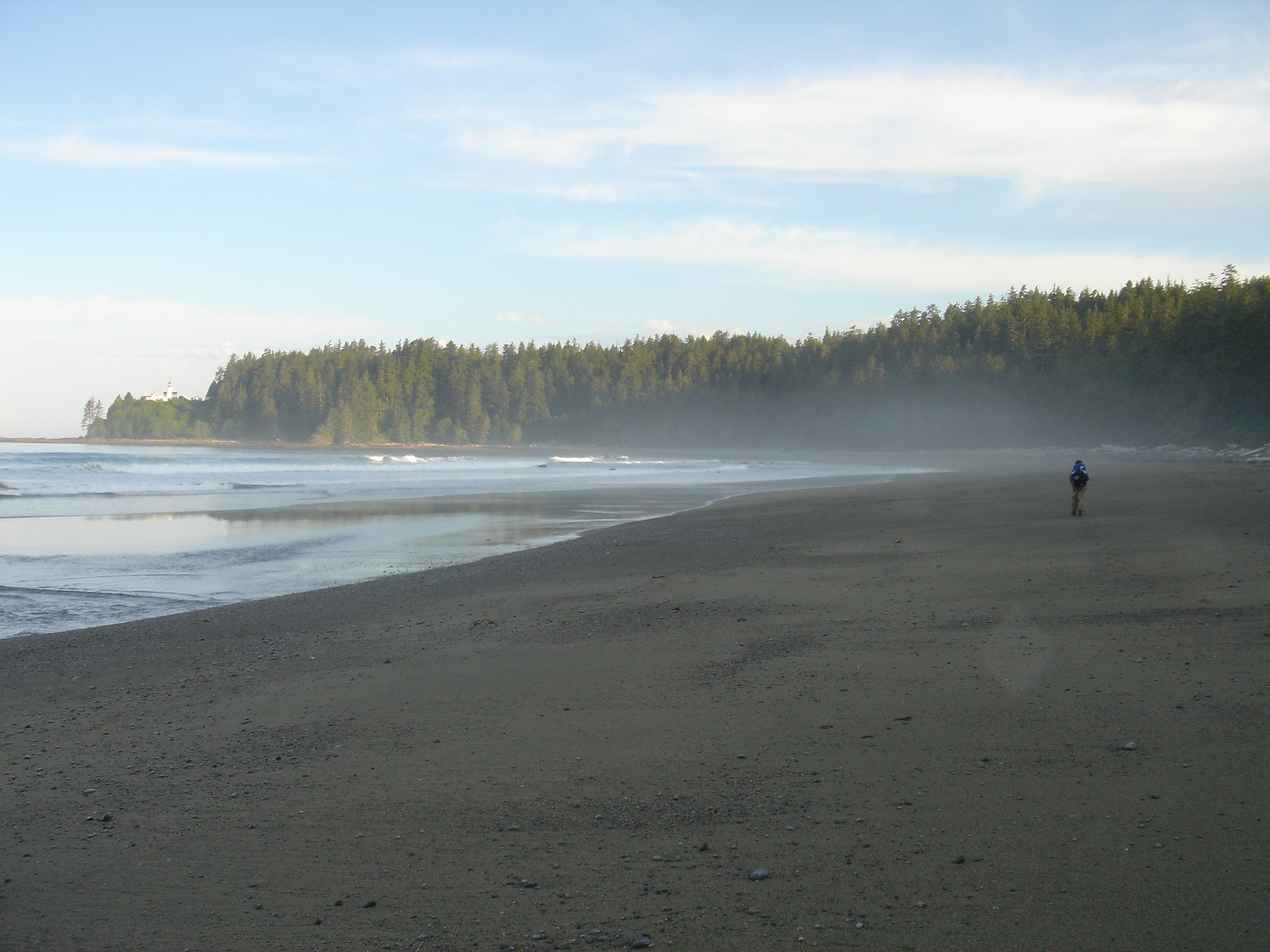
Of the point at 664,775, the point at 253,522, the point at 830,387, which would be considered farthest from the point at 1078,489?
the point at 830,387

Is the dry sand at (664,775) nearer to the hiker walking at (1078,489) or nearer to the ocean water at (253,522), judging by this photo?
the ocean water at (253,522)

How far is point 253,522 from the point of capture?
1672 centimetres

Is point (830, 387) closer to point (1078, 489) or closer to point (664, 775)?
point (1078, 489)

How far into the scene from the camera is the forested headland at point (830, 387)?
55.2m

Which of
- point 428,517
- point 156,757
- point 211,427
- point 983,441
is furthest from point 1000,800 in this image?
point 211,427

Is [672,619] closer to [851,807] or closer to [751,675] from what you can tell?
[751,675]

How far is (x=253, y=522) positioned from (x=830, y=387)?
97817mm

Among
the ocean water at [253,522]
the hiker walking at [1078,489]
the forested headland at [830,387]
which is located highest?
the forested headland at [830,387]

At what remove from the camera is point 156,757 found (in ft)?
13.6

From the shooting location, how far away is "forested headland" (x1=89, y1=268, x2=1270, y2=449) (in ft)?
181

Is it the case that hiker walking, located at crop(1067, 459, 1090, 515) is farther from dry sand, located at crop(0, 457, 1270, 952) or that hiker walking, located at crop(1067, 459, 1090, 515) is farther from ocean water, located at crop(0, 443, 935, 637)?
ocean water, located at crop(0, 443, 935, 637)

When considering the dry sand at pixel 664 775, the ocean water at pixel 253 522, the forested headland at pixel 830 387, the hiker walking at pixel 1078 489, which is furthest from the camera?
the forested headland at pixel 830 387

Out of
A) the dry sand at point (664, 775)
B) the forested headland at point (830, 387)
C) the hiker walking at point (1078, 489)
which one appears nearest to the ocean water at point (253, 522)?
the dry sand at point (664, 775)

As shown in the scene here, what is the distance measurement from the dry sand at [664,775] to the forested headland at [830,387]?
46.5m
